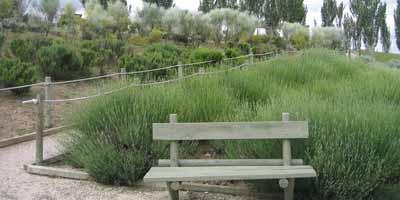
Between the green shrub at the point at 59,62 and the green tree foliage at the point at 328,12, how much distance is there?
33.7 metres

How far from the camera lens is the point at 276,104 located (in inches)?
219

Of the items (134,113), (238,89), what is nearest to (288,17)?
(238,89)

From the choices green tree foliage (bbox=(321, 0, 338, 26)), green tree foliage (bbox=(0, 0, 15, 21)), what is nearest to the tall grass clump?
green tree foliage (bbox=(0, 0, 15, 21))

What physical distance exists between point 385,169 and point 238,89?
3.41m

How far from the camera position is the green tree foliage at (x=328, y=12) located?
42.8m

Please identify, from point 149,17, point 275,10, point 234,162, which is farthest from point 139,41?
point 234,162

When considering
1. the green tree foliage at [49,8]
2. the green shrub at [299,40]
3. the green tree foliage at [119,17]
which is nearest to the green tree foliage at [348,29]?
the green shrub at [299,40]

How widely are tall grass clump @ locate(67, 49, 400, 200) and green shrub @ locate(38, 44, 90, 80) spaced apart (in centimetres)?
637

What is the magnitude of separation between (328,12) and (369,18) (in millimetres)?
4088

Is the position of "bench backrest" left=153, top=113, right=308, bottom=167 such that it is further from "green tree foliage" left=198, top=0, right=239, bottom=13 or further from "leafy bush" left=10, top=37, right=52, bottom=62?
"green tree foliage" left=198, top=0, right=239, bottom=13

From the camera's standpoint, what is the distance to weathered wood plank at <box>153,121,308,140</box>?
4.36m

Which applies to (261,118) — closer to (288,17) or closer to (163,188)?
(163,188)

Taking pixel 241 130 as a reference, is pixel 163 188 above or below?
below

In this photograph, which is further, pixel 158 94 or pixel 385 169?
pixel 158 94
